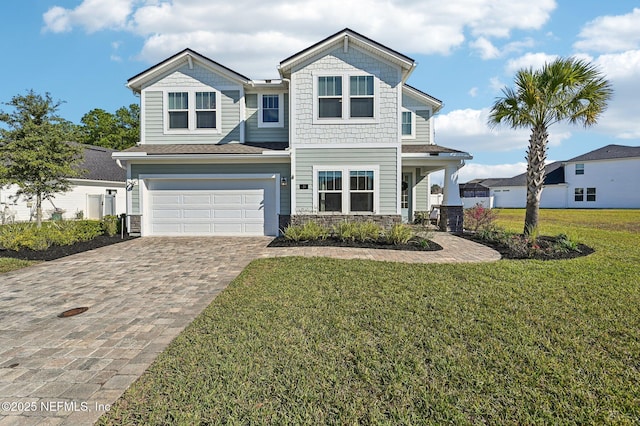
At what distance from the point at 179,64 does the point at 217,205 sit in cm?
594

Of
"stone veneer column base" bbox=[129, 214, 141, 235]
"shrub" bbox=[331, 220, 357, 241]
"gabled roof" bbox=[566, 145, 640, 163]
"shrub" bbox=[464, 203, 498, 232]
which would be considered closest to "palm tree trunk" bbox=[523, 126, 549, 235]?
"shrub" bbox=[464, 203, 498, 232]

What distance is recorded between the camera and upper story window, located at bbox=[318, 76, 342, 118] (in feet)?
38.5

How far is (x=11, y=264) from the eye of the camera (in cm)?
794

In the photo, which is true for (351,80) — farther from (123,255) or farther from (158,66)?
(123,255)

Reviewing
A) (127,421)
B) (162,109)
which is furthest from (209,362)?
(162,109)

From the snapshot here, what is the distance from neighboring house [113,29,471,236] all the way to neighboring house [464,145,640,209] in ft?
96.1

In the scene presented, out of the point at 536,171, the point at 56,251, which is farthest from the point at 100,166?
the point at 536,171

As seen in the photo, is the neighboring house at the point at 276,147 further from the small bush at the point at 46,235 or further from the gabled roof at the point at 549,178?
the gabled roof at the point at 549,178

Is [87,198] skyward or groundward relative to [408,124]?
groundward

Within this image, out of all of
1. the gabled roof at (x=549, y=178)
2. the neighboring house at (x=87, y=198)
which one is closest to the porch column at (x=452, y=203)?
the neighboring house at (x=87, y=198)

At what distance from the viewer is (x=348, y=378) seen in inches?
118

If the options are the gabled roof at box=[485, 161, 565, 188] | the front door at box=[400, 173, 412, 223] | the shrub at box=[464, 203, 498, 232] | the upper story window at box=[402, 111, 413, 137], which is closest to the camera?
the shrub at box=[464, 203, 498, 232]

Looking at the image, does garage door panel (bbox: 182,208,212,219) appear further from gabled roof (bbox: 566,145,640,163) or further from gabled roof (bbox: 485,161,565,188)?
gabled roof (bbox: 566,145,640,163)

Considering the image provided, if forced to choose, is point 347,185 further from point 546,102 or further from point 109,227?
point 109,227
